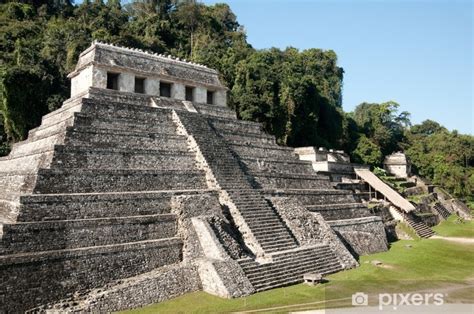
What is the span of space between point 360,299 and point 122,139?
1121 cm

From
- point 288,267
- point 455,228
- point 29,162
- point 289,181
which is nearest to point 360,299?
point 288,267

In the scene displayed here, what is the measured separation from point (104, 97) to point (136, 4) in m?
45.8

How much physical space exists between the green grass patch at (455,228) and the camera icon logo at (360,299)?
1801 centimetres

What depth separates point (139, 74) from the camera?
21875 mm

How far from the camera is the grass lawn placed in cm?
1151

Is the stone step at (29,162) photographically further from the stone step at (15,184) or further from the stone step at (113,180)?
the stone step at (113,180)

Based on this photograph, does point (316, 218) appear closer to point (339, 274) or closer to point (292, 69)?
point (339, 274)

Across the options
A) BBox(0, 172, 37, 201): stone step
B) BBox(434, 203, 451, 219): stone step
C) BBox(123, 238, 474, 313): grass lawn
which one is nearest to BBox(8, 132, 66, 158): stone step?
BBox(0, 172, 37, 201): stone step

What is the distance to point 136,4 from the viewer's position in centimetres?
6038

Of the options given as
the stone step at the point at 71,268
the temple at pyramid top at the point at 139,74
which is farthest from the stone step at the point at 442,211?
the stone step at the point at 71,268

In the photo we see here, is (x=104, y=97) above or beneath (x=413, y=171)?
above

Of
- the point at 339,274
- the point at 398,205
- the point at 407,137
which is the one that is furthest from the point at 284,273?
the point at 407,137

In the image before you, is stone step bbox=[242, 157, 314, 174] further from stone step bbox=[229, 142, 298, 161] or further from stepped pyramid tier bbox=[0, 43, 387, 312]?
stone step bbox=[229, 142, 298, 161]

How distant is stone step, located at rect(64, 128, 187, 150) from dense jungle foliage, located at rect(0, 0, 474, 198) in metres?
16.0
